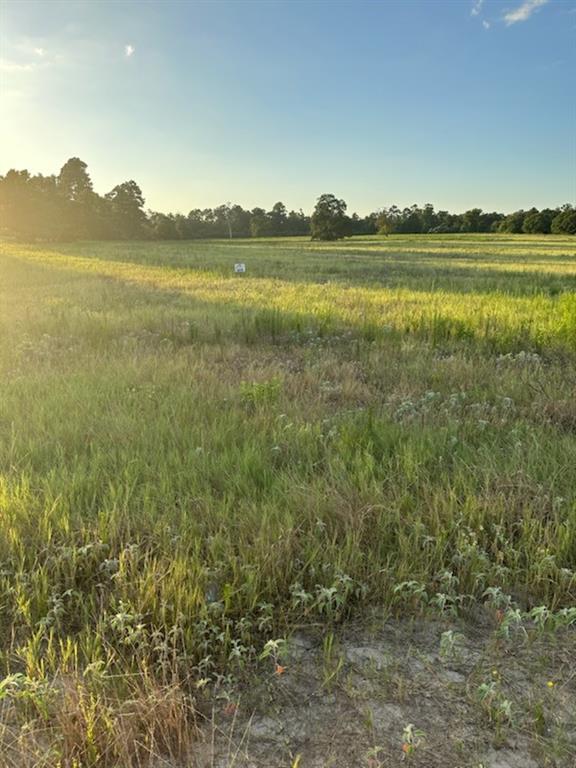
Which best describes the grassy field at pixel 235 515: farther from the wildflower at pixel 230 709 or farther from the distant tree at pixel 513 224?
the distant tree at pixel 513 224

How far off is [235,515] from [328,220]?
284 feet

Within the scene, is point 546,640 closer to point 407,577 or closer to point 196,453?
point 407,577

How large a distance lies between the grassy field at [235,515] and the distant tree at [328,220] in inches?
3241

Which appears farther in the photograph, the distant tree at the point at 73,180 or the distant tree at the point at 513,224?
the distant tree at the point at 513,224

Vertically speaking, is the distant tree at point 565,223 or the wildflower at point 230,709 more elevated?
the distant tree at point 565,223

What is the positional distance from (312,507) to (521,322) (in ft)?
20.7

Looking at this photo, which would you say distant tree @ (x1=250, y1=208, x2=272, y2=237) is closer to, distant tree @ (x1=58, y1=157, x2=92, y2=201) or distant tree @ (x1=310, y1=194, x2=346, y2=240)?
distant tree @ (x1=310, y1=194, x2=346, y2=240)

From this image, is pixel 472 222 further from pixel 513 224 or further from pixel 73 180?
pixel 73 180

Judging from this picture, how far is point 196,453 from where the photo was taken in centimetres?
329

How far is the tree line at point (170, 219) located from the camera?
66956 mm

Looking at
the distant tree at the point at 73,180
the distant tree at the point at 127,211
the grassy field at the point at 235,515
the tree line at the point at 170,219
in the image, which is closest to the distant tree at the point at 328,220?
the tree line at the point at 170,219

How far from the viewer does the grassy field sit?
70.6 inches

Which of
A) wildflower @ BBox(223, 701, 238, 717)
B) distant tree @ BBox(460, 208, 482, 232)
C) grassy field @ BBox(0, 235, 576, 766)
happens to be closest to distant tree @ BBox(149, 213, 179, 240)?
distant tree @ BBox(460, 208, 482, 232)

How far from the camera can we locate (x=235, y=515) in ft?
8.41
